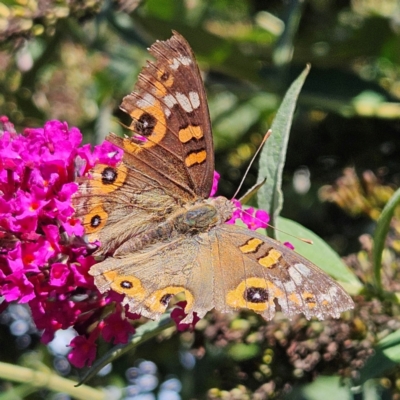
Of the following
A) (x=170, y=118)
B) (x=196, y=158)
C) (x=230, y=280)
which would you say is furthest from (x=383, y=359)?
(x=170, y=118)

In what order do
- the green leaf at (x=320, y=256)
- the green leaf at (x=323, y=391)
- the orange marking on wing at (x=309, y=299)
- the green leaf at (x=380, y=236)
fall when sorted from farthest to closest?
the green leaf at (x=323, y=391), the green leaf at (x=320, y=256), the green leaf at (x=380, y=236), the orange marking on wing at (x=309, y=299)

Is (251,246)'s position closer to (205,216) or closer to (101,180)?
(205,216)

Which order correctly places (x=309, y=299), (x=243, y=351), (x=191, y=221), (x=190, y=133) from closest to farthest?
1. (x=309, y=299)
2. (x=190, y=133)
3. (x=191, y=221)
4. (x=243, y=351)

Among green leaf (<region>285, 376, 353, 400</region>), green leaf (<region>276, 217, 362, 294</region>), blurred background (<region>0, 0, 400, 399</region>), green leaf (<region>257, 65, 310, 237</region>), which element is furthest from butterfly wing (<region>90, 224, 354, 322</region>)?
green leaf (<region>285, 376, 353, 400</region>)

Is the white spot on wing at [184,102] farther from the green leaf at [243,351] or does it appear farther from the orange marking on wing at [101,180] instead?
the green leaf at [243,351]

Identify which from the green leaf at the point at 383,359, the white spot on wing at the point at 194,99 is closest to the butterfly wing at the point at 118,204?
the white spot on wing at the point at 194,99

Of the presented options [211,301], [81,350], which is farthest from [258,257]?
[81,350]
